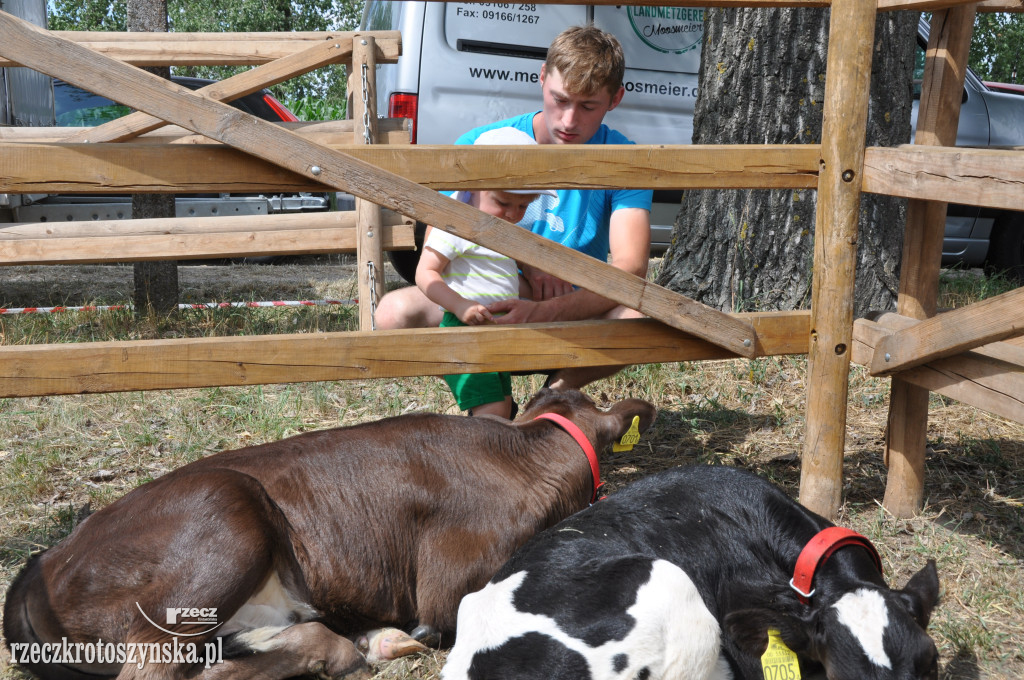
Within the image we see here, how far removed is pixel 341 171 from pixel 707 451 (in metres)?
2.22

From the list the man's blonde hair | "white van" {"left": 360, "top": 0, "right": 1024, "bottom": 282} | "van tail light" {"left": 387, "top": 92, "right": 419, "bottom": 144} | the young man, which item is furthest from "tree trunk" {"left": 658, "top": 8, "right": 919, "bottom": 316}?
"van tail light" {"left": 387, "top": 92, "right": 419, "bottom": 144}

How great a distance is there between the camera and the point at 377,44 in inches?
203

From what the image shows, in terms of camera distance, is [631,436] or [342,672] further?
[631,436]

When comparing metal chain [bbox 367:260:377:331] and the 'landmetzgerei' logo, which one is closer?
metal chain [bbox 367:260:377:331]

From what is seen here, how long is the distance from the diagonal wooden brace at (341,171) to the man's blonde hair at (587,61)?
924mm

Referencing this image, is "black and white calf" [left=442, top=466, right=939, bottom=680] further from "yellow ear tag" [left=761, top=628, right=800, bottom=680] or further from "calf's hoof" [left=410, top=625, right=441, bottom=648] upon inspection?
"calf's hoof" [left=410, top=625, right=441, bottom=648]

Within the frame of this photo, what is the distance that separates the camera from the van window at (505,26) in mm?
7168

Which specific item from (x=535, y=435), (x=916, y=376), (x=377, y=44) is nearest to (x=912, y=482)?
(x=916, y=376)

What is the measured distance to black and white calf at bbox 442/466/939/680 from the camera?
2.23 meters

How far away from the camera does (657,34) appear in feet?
25.6

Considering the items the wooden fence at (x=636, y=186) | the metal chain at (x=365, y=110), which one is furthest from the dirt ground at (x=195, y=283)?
the wooden fence at (x=636, y=186)

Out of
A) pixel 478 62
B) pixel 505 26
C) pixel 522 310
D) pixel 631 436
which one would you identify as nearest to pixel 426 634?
pixel 631 436

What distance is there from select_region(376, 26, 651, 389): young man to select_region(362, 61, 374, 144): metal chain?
1254mm

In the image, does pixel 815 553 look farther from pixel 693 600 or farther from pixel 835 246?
pixel 835 246
